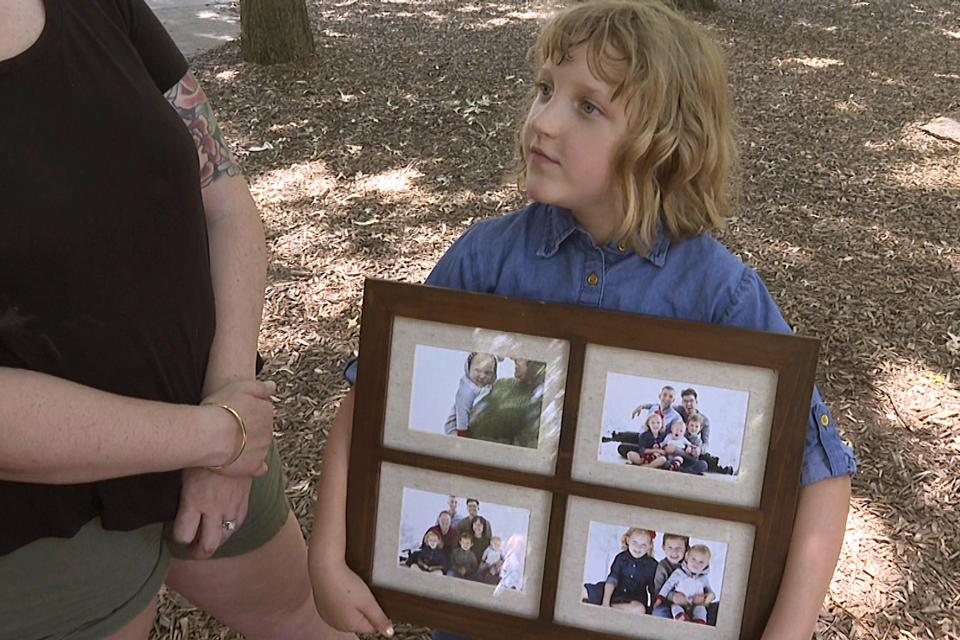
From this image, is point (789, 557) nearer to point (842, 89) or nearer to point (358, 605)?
point (358, 605)

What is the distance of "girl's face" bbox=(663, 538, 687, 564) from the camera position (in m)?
1.40

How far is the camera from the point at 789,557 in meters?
1.39

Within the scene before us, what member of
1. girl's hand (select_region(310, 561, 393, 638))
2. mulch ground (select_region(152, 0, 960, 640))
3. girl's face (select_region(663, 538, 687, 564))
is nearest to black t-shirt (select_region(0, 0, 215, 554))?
girl's hand (select_region(310, 561, 393, 638))

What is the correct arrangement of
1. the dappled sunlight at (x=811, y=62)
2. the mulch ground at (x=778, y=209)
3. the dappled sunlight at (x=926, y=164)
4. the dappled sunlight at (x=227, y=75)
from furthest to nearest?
the dappled sunlight at (x=811, y=62) → the dappled sunlight at (x=227, y=75) → the dappled sunlight at (x=926, y=164) → the mulch ground at (x=778, y=209)

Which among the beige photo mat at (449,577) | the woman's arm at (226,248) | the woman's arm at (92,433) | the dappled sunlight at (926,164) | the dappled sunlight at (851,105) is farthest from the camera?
the dappled sunlight at (851,105)

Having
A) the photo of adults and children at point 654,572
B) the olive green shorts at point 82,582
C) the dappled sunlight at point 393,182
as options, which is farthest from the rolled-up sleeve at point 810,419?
the dappled sunlight at point 393,182

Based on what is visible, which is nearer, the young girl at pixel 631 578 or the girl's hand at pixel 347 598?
the young girl at pixel 631 578

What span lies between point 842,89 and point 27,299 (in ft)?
24.8

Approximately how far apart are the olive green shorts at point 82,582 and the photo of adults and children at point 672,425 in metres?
0.83

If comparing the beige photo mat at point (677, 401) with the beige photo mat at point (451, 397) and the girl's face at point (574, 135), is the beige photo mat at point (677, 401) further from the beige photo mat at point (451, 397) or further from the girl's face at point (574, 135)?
the girl's face at point (574, 135)

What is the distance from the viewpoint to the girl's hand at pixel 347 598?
60.1 inches

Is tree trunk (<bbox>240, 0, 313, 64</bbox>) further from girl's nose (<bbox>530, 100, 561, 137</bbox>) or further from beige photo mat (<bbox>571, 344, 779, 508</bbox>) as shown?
beige photo mat (<bbox>571, 344, 779, 508</bbox>)

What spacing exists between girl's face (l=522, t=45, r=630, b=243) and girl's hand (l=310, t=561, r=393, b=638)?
2.44 ft

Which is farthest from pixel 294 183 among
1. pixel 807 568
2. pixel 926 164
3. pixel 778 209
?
pixel 807 568
